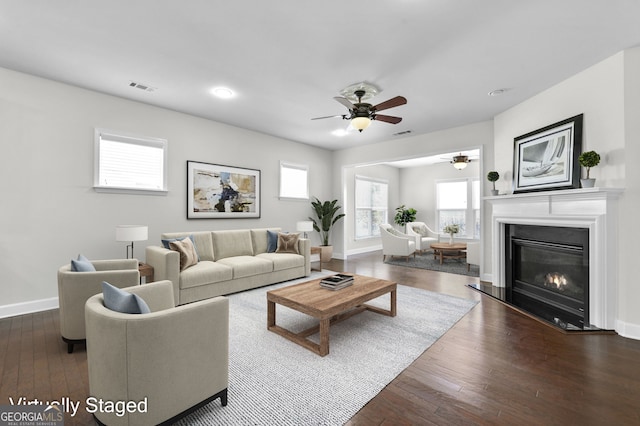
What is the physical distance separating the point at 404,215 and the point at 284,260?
5.73 meters

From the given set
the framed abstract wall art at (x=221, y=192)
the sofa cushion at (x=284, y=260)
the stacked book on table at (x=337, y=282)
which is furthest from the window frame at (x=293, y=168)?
the stacked book on table at (x=337, y=282)

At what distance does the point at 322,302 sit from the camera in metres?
2.68

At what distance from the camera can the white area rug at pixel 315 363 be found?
1.75m

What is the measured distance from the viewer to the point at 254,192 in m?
5.78

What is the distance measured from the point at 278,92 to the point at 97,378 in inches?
141

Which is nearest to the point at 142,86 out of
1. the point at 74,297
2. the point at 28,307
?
the point at 74,297

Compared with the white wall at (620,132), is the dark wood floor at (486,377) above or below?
below

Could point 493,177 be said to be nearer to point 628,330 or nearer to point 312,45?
point 628,330

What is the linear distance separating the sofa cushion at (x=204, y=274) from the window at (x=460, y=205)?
23.8ft

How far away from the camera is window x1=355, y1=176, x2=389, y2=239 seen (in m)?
8.55

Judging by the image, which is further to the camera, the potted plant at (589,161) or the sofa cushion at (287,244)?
the sofa cushion at (287,244)

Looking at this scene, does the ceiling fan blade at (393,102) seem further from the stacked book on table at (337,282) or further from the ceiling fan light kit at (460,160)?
the ceiling fan light kit at (460,160)

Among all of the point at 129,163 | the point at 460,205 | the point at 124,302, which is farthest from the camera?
the point at 460,205

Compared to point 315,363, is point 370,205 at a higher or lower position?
higher
